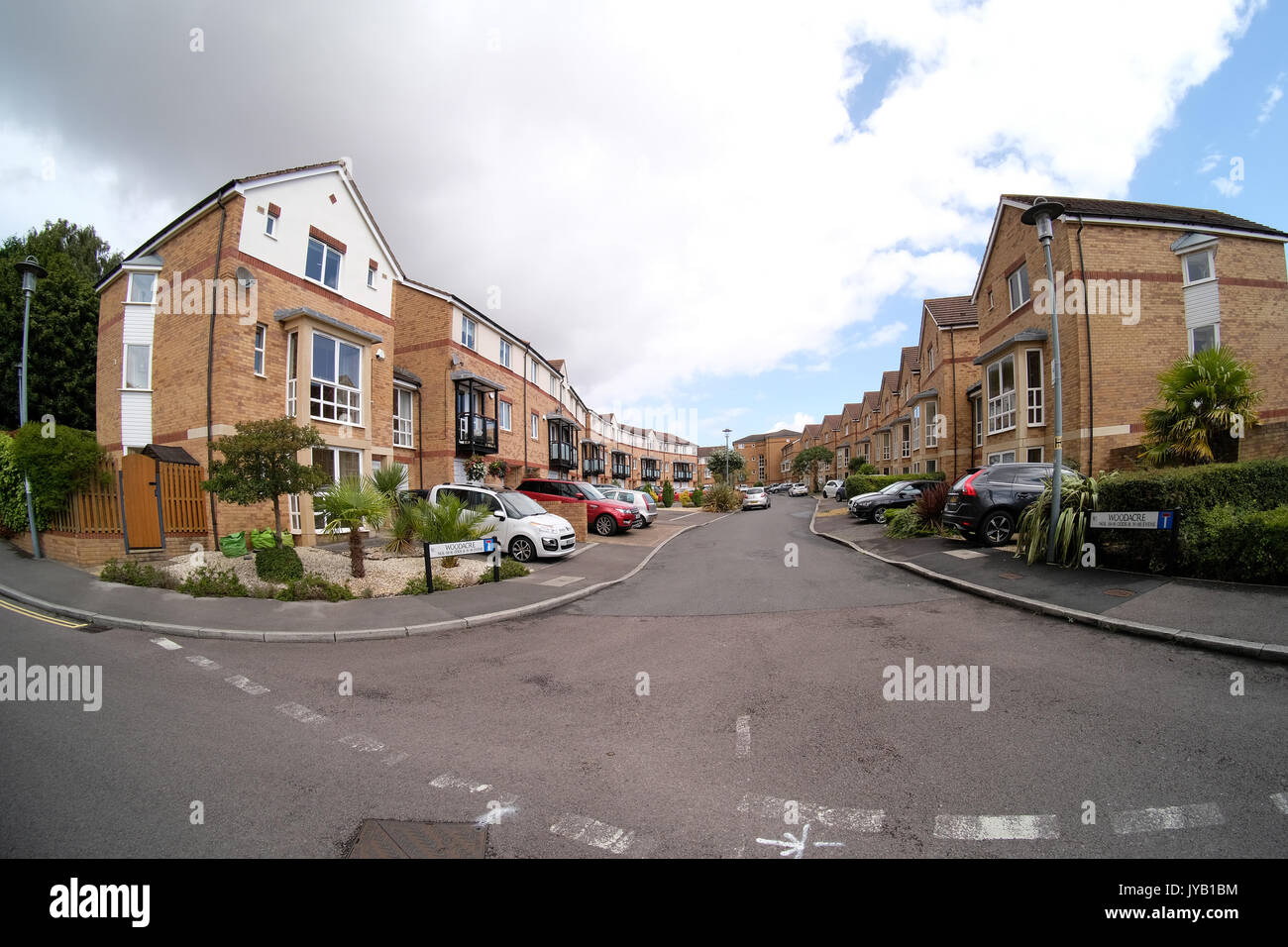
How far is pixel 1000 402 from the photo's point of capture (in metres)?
19.0

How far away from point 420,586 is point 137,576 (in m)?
5.51

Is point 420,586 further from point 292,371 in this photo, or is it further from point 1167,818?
point 292,371

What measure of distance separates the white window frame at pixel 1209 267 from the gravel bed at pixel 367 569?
23.3 metres

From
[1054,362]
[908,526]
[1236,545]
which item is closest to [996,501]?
[908,526]

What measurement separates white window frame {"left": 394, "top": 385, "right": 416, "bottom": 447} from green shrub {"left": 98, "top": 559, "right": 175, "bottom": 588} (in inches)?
432

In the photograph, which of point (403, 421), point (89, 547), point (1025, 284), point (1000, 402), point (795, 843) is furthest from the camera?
point (403, 421)

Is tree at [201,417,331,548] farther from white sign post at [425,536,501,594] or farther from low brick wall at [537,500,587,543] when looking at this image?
low brick wall at [537,500,587,543]

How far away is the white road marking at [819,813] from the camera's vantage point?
8.28 feet

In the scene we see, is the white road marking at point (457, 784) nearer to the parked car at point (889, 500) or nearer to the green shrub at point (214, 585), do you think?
the green shrub at point (214, 585)

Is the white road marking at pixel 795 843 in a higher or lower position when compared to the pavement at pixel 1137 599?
lower

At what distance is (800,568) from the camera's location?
421 inches

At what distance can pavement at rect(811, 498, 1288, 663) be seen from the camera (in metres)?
4.91

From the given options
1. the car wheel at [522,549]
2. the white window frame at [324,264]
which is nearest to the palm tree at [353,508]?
the car wheel at [522,549]

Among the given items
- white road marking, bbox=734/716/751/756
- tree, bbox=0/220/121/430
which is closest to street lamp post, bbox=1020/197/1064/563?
white road marking, bbox=734/716/751/756
